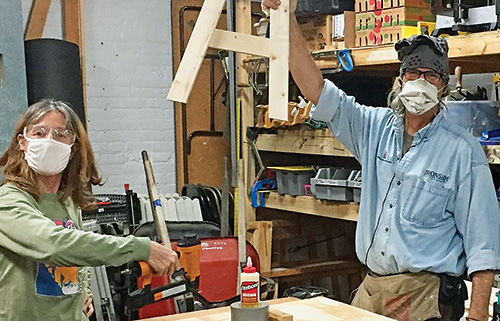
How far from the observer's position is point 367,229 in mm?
2258

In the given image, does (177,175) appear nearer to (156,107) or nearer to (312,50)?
(156,107)

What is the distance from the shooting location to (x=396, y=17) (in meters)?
3.32

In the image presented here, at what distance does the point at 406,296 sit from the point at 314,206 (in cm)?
166

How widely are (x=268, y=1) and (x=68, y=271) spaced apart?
103cm

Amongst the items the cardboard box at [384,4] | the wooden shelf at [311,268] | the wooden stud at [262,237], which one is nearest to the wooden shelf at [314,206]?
the wooden stud at [262,237]

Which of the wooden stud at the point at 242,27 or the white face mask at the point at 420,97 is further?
the wooden stud at the point at 242,27

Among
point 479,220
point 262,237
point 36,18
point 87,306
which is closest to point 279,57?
point 479,220

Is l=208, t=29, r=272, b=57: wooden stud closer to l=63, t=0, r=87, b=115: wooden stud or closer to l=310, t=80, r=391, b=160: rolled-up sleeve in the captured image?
l=310, t=80, r=391, b=160: rolled-up sleeve

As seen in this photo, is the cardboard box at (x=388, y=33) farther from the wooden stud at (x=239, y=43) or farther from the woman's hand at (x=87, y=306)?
the woman's hand at (x=87, y=306)

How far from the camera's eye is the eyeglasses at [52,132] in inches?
80.3

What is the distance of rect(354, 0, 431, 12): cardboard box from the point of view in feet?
10.8

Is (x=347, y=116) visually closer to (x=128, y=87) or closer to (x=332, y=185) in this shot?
(x=332, y=185)

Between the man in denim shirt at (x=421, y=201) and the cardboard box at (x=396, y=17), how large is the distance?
1.12 meters

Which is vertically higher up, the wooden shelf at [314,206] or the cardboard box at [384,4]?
the cardboard box at [384,4]
